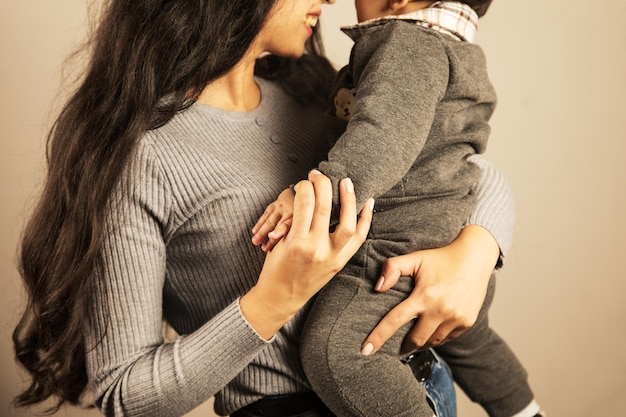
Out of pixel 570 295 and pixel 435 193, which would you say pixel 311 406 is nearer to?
pixel 435 193

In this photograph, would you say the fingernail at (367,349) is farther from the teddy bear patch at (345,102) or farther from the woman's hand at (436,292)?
the teddy bear patch at (345,102)

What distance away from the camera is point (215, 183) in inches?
37.1

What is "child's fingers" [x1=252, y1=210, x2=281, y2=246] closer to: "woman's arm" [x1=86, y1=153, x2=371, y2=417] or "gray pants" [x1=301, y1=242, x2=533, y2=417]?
"woman's arm" [x1=86, y1=153, x2=371, y2=417]

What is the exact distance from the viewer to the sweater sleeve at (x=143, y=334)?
87 cm

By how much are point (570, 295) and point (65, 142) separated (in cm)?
165

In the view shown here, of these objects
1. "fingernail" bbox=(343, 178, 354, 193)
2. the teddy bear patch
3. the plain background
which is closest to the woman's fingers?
"fingernail" bbox=(343, 178, 354, 193)

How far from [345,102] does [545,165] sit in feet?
3.18

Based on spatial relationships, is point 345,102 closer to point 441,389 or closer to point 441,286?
point 441,286

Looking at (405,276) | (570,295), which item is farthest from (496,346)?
(570,295)

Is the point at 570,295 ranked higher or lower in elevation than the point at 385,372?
lower

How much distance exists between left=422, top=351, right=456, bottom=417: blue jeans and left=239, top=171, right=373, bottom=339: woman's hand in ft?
1.20

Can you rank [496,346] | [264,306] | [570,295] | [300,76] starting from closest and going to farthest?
[264,306] → [496,346] → [300,76] → [570,295]

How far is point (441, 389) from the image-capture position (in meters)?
1.10

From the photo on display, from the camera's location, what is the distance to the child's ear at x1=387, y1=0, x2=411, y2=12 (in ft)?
3.50
